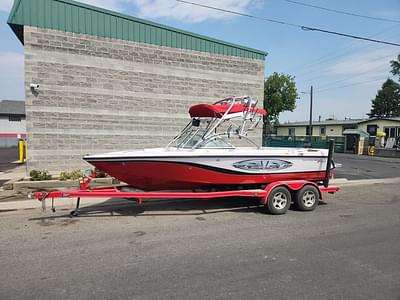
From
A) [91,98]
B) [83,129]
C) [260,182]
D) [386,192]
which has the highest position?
[91,98]

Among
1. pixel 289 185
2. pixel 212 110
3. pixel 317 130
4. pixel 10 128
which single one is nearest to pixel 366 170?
pixel 289 185

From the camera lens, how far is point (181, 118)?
13125 millimetres

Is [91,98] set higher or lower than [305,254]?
higher

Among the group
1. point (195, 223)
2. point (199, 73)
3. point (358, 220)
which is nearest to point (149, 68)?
point (199, 73)

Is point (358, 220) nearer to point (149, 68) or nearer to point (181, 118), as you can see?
point (181, 118)

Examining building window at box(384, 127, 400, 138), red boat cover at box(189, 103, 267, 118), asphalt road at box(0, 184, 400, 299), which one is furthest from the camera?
building window at box(384, 127, 400, 138)

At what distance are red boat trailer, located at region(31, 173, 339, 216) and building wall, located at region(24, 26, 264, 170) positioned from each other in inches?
188

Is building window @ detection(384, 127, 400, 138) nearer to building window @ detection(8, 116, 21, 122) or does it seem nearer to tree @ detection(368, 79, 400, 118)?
building window @ detection(8, 116, 21, 122)

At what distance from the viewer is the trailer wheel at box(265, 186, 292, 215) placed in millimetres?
6865

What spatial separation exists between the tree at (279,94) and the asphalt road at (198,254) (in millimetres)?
35846

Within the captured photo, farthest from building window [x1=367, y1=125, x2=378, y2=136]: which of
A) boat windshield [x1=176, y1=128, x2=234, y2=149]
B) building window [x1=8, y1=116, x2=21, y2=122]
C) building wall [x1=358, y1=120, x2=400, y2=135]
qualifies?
building window [x1=8, y1=116, x2=21, y2=122]

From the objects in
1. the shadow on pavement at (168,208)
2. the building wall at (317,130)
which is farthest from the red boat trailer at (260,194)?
the building wall at (317,130)

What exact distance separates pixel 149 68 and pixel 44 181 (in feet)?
19.7

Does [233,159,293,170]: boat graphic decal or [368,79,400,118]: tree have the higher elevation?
[368,79,400,118]: tree
